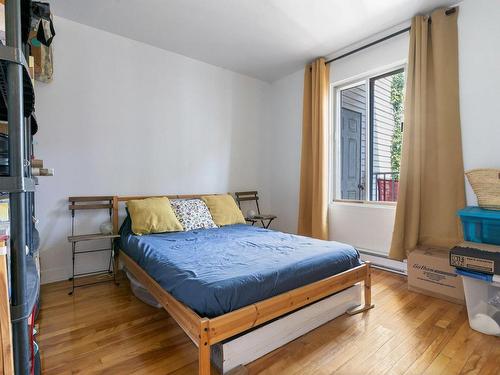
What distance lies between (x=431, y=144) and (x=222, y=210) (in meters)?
2.27

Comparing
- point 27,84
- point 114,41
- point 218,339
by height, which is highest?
point 114,41

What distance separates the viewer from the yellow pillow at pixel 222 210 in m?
3.16

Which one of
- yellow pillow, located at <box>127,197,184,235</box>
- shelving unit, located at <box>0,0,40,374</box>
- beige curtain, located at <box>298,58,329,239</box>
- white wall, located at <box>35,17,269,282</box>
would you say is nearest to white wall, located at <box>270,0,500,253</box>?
beige curtain, located at <box>298,58,329,239</box>

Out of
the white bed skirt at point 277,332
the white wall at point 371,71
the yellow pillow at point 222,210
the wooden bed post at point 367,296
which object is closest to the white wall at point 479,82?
the white wall at point 371,71

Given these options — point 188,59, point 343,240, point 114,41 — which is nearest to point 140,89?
point 114,41

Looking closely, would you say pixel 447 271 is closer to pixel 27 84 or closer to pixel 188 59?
pixel 27 84

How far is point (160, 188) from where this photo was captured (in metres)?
3.25

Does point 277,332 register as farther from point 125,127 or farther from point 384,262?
point 125,127

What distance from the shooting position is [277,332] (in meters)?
1.57

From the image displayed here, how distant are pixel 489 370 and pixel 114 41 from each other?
404cm

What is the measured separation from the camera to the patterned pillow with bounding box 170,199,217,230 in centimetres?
291

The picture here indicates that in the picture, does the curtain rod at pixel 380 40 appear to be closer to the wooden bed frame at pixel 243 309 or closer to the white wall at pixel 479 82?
the white wall at pixel 479 82

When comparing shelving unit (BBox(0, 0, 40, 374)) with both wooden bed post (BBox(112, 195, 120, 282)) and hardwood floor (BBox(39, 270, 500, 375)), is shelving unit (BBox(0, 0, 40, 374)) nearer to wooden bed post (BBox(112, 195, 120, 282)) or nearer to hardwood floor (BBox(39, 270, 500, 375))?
hardwood floor (BBox(39, 270, 500, 375))

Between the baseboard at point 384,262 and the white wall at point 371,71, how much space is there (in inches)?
3.1
